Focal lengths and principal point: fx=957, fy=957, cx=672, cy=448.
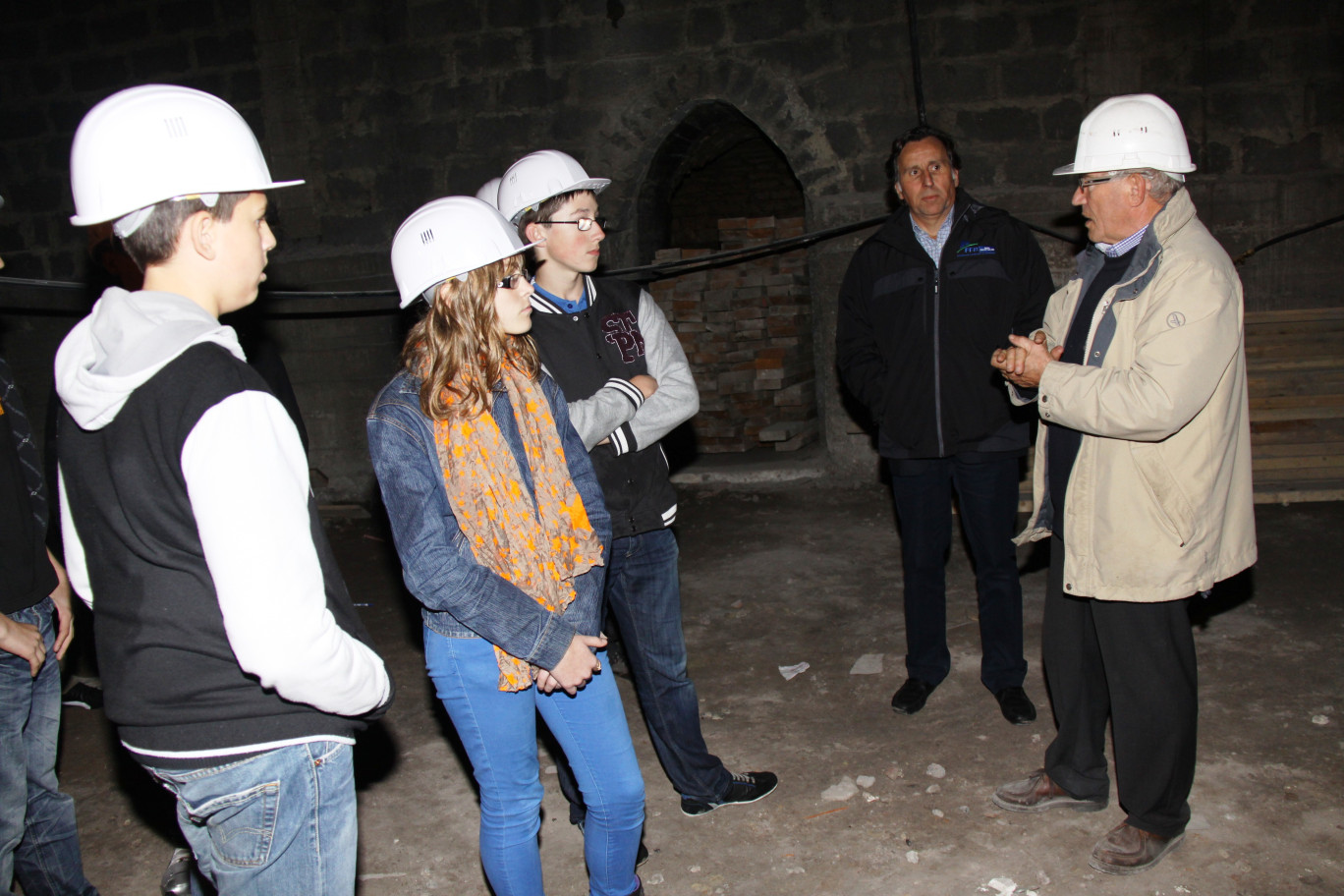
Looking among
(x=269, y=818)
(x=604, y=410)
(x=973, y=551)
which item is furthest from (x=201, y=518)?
(x=973, y=551)

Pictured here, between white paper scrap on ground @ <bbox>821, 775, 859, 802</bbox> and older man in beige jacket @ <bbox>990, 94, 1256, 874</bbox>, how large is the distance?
0.74 meters

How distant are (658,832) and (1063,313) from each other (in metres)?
1.99

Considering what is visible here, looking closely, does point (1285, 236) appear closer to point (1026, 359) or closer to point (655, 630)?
point (1026, 359)

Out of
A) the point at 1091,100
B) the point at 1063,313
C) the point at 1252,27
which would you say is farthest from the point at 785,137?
the point at 1063,313

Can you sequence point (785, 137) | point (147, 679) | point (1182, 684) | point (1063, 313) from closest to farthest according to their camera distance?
point (147, 679) < point (1182, 684) < point (1063, 313) < point (785, 137)

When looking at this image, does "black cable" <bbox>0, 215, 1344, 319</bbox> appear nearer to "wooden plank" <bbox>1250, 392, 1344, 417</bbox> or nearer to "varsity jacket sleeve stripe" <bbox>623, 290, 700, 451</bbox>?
"wooden plank" <bbox>1250, 392, 1344, 417</bbox>

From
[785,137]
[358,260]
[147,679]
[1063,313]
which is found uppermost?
[785,137]

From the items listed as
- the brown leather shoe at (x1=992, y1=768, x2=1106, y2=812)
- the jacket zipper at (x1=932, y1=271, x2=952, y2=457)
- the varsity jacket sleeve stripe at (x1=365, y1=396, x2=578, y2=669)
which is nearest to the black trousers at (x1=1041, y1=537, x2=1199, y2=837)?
the brown leather shoe at (x1=992, y1=768, x2=1106, y2=812)

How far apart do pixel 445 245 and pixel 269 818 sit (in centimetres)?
111

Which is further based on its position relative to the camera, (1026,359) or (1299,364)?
(1299,364)

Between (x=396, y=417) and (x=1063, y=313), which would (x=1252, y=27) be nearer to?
(x=1063, y=313)

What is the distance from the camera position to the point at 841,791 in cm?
309

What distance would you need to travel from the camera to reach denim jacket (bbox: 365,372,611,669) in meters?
1.87

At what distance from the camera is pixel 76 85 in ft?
→ 24.5
